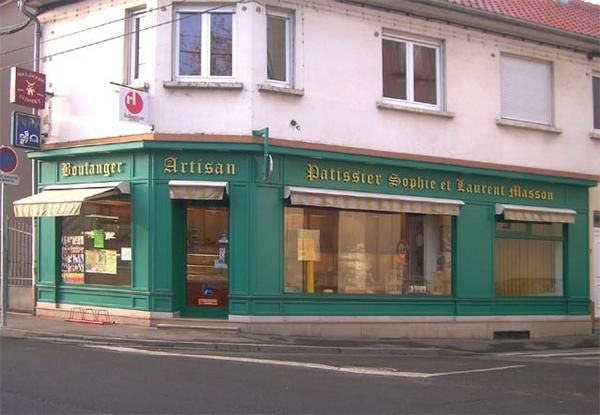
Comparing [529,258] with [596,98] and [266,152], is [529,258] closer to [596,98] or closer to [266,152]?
[596,98]

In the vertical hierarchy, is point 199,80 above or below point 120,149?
above

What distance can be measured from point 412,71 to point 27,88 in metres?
7.95

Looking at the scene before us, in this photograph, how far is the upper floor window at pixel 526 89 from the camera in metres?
17.2

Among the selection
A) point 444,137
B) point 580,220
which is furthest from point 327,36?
point 580,220

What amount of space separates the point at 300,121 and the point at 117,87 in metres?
3.51

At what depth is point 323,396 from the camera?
27.9ft

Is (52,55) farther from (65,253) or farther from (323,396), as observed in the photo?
(323,396)

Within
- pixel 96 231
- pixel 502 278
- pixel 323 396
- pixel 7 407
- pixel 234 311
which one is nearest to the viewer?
pixel 7 407

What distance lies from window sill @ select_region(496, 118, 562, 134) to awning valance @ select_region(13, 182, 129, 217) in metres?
8.40

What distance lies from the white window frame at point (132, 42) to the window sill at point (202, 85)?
0.97 m

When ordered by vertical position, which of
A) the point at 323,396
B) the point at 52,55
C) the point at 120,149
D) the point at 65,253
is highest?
the point at 52,55

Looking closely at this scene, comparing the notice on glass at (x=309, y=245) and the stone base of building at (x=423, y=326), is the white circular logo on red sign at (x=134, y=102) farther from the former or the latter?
the stone base of building at (x=423, y=326)

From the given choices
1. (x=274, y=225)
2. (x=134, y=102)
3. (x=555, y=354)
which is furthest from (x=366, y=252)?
(x=134, y=102)

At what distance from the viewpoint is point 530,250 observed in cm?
1766
